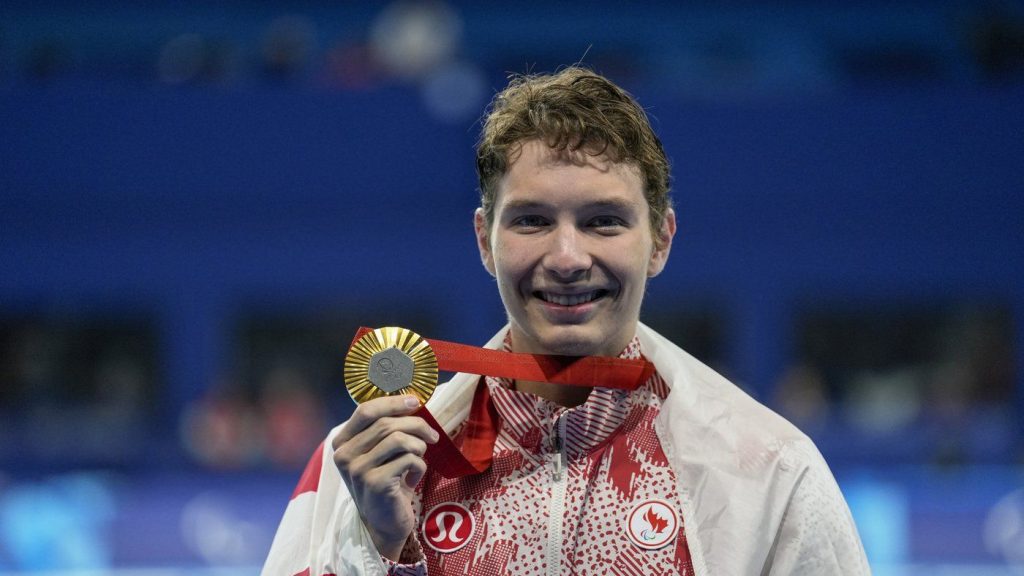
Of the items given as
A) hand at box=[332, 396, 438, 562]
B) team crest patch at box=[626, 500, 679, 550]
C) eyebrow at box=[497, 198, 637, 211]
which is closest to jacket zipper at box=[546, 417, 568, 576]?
team crest patch at box=[626, 500, 679, 550]

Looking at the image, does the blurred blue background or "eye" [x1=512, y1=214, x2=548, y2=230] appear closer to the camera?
"eye" [x1=512, y1=214, x2=548, y2=230]

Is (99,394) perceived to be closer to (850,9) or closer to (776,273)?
(776,273)

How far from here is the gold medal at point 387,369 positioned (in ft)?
5.30

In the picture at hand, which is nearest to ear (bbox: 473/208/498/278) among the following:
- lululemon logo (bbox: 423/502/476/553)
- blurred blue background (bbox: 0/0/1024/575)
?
lululemon logo (bbox: 423/502/476/553)

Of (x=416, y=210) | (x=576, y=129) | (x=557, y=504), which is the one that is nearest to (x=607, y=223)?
(x=576, y=129)

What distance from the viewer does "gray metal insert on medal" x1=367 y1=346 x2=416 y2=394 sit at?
1.61 metres

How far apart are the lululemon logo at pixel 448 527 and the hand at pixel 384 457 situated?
131 millimetres

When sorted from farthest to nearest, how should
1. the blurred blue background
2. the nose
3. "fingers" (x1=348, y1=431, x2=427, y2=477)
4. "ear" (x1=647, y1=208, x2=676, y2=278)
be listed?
the blurred blue background, "ear" (x1=647, y1=208, x2=676, y2=278), the nose, "fingers" (x1=348, y1=431, x2=427, y2=477)

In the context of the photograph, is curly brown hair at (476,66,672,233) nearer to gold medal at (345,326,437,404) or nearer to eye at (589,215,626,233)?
eye at (589,215,626,233)

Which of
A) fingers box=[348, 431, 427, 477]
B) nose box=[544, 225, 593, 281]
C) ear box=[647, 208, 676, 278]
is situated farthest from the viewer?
A: ear box=[647, 208, 676, 278]

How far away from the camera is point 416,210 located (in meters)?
10.5

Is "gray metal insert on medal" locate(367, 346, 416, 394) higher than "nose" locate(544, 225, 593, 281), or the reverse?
"nose" locate(544, 225, 593, 281)

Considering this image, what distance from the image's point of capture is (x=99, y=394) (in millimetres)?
10539

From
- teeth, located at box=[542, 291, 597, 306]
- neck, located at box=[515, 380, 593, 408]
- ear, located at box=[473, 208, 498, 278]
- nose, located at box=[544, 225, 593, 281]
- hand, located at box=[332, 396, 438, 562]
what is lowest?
hand, located at box=[332, 396, 438, 562]
